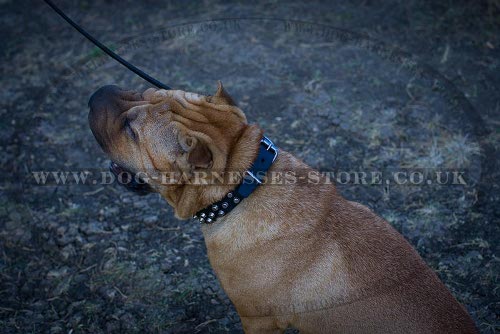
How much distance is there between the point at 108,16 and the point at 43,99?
7.04 feet

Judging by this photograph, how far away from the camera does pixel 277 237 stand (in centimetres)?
311

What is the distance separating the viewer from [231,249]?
10.3 feet

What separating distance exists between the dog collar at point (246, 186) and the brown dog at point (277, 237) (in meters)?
0.05

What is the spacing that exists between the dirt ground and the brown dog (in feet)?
3.74

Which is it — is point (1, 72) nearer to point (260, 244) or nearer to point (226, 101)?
point (226, 101)

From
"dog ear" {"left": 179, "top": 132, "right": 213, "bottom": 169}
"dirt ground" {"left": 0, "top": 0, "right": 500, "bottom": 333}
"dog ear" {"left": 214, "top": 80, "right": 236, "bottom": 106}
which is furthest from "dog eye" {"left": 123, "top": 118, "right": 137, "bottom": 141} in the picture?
"dirt ground" {"left": 0, "top": 0, "right": 500, "bottom": 333}

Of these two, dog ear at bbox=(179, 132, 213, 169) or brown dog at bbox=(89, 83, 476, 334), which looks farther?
brown dog at bbox=(89, 83, 476, 334)

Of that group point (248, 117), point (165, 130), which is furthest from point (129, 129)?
point (248, 117)

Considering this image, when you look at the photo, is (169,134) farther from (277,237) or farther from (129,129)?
(277,237)

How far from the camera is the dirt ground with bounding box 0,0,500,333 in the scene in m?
4.24

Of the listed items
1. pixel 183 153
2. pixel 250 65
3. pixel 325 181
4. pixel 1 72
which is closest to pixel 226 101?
pixel 183 153

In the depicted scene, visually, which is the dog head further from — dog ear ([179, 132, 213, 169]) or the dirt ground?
the dirt ground

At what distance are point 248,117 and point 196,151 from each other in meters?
3.13

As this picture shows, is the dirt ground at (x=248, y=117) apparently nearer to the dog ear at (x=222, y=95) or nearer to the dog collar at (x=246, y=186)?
the dog collar at (x=246, y=186)
